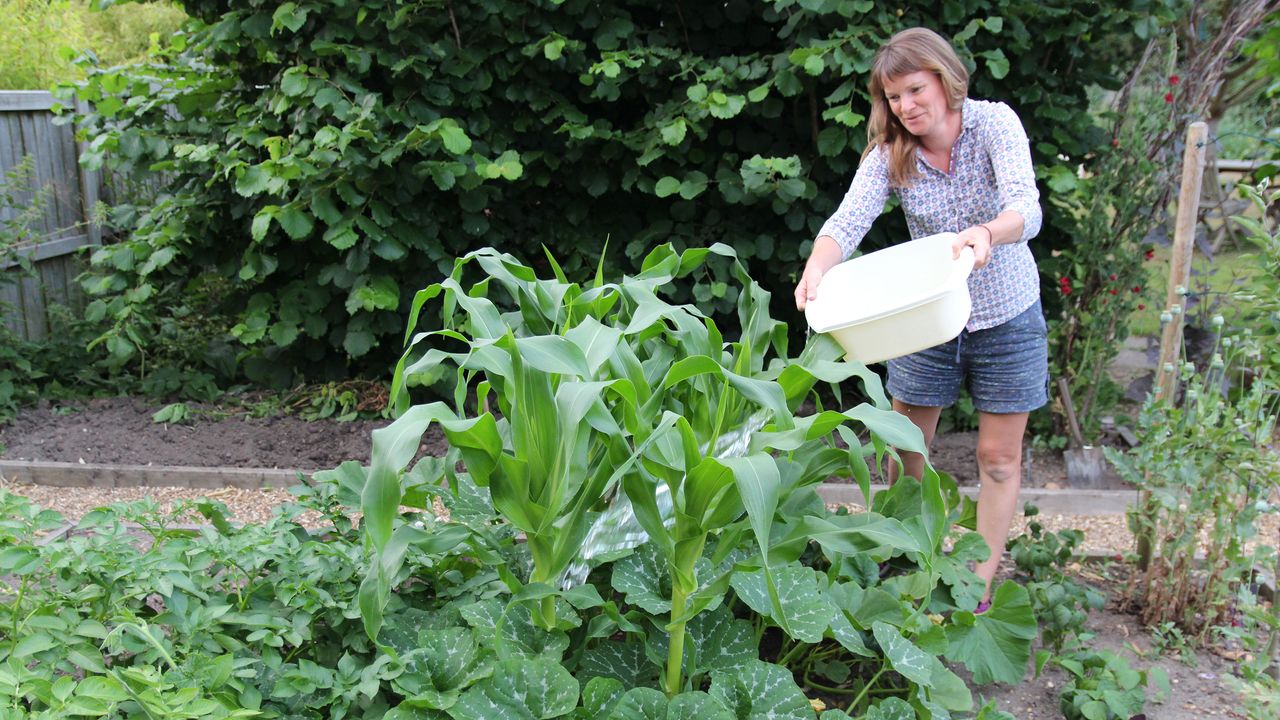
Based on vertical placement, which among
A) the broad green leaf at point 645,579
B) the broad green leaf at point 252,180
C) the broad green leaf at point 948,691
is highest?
the broad green leaf at point 252,180

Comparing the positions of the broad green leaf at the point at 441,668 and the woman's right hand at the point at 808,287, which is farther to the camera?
the woman's right hand at the point at 808,287

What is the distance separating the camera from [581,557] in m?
1.91

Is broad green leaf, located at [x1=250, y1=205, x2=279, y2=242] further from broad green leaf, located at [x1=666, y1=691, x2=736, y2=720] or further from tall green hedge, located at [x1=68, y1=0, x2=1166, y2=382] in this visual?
broad green leaf, located at [x1=666, y1=691, x2=736, y2=720]

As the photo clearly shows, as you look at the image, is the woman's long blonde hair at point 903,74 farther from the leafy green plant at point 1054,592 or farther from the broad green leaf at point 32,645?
the broad green leaf at point 32,645

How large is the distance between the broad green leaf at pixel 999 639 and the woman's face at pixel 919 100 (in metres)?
1.09

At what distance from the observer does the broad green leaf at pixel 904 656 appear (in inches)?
70.1

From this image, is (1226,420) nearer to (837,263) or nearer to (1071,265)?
(837,263)

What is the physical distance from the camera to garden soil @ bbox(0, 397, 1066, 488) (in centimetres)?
378

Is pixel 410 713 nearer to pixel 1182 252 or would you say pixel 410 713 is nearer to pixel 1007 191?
pixel 1007 191

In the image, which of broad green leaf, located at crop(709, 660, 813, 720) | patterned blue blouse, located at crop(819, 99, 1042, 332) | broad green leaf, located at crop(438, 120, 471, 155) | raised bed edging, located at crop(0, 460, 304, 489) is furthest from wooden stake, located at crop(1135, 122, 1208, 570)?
raised bed edging, located at crop(0, 460, 304, 489)

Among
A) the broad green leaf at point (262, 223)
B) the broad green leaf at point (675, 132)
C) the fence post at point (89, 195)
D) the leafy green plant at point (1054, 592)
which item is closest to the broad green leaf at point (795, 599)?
the leafy green plant at point (1054, 592)

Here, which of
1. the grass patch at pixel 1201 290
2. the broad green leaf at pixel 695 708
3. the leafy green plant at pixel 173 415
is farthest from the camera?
the leafy green plant at pixel 173 415

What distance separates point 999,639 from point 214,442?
3103 millimetres

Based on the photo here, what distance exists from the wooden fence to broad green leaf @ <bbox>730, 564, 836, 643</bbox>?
416cm
